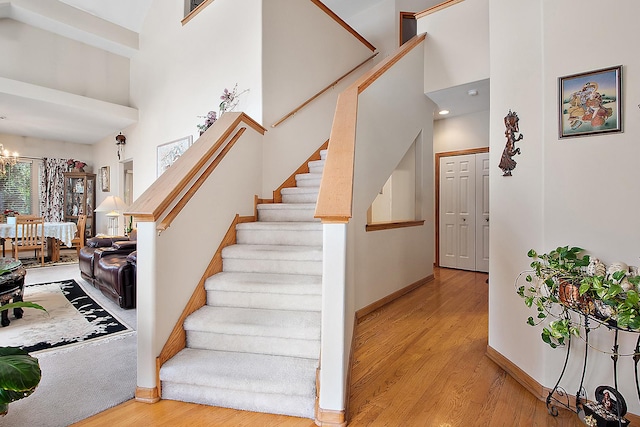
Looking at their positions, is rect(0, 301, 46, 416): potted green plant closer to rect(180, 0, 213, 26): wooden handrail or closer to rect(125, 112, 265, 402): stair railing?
rect(125, 112, 265, 402): stair railing

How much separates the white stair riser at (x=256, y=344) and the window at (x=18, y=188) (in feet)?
26.0

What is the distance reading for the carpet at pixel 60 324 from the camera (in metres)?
2.51

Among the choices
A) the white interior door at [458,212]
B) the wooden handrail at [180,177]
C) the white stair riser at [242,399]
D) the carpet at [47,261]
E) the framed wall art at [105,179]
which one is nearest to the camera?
the white stair riser at [242,399]

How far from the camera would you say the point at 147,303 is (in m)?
1.81

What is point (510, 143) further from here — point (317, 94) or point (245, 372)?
point (317, 94)

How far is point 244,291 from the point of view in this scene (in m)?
2.24

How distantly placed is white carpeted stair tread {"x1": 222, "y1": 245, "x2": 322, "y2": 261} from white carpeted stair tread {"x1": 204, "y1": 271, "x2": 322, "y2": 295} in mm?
138

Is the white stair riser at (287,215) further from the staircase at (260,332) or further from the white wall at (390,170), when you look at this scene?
the white wall at (390,170)

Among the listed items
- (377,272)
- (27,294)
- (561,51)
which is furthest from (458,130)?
(27,294)

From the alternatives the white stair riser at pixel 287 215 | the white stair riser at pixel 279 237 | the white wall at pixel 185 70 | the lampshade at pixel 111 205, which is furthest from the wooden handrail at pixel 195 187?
the lampshade at pixel 111 205

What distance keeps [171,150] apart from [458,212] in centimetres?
500

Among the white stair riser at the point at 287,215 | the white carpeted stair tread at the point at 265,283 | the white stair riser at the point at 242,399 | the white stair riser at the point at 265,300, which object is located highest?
the white stair riser at the point at 287,215

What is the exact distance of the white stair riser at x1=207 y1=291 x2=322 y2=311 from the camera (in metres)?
2.14

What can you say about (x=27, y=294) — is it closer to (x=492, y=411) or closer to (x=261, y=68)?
(x=261, y=68)
